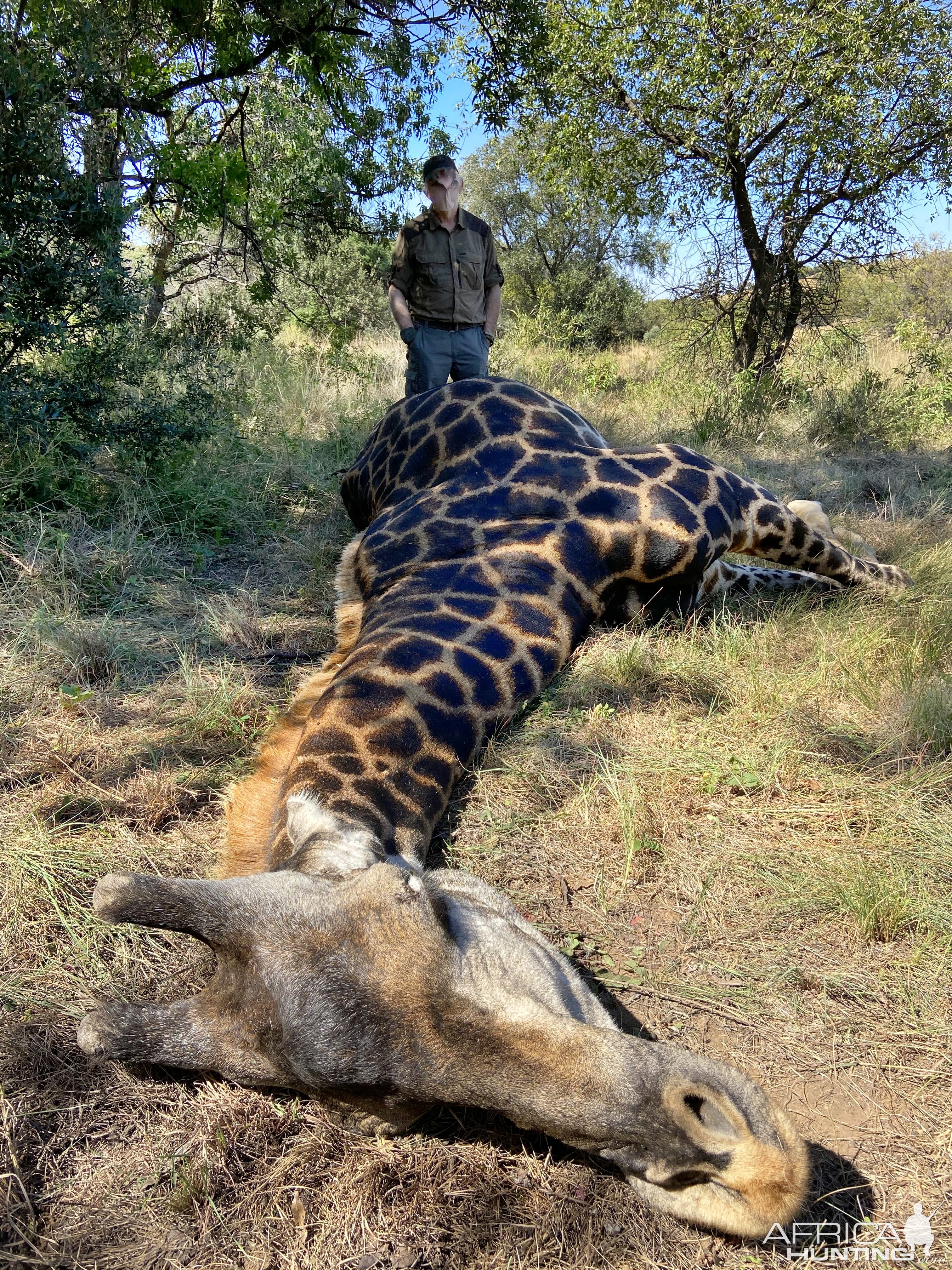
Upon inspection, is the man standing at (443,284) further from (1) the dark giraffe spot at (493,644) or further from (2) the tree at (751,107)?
(1) the dark giraffe spot at (493,644)

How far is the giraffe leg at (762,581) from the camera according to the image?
15.3 ft

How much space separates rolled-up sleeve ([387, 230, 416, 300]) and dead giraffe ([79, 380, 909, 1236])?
3334 millimetres

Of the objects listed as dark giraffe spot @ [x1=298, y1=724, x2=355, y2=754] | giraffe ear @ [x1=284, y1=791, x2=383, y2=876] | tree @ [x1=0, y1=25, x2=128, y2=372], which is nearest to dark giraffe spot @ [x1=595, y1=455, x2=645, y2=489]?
dark giraffe spot @ [x1=298, y1=724, x2=355, y2=754]

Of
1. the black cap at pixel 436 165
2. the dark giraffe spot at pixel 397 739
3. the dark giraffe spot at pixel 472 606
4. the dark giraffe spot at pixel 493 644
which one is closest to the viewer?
the dark giraffe spot at pixel 397 739

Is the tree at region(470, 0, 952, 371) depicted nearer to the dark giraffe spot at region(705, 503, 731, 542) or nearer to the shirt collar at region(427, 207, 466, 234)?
the shirt collar at region(427, 207, 466, 234)

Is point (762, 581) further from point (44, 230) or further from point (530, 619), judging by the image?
point (44, 230)

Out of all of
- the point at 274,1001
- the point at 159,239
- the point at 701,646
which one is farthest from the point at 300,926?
the point at 159,239

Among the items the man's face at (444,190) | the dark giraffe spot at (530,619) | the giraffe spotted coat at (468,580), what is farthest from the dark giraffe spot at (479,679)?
the man's face at (444,190)

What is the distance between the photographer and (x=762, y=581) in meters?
4.86

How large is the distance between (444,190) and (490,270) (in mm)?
826

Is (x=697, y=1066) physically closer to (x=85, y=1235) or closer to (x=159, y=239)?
(x=85, y=1235)

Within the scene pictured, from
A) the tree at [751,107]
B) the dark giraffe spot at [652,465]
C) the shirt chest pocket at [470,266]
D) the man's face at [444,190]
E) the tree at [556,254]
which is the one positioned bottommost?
the dark giraffe spot at [652,465]

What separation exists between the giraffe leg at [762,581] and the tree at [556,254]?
15.2m

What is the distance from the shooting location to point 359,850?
89.3 inches
